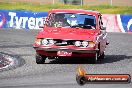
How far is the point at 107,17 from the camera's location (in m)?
35.5

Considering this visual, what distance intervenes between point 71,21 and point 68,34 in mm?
1207

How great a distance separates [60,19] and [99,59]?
7.06 feet

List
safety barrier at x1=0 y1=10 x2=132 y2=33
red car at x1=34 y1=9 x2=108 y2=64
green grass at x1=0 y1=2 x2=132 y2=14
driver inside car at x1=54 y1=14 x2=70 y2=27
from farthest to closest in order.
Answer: green grass at x1=0 y1=2 x2=132 y2=14, safety barrier at x1=0 y1=10 x2=132 y2=33, driver inside car at x1=54 y1=14 x2=70 y2=27, red car at x1=34 y1=9 x2=108 y2=64

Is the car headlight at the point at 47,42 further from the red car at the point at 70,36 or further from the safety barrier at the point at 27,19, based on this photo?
the safety barrier at the point at 27,19

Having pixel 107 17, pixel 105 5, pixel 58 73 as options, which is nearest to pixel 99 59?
pixel 58 73

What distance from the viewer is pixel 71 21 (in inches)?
648

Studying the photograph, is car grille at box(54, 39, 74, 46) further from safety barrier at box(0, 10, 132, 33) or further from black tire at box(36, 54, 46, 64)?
safety barrier at box(0, 10, 132, 33)

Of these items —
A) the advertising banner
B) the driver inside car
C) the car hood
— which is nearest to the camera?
the car hood

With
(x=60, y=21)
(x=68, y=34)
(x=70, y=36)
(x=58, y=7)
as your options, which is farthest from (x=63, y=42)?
(x=58, y=7)

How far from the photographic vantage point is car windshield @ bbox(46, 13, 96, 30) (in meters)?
16.3

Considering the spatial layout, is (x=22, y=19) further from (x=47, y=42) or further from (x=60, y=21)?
(x=47, y=42)

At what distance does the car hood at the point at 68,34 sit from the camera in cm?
1512

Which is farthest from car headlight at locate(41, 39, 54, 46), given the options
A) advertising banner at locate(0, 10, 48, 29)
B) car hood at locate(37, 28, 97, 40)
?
advertising banner at locate(0, 10, 48, 29)

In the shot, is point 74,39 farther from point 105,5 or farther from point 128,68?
point 105,5
